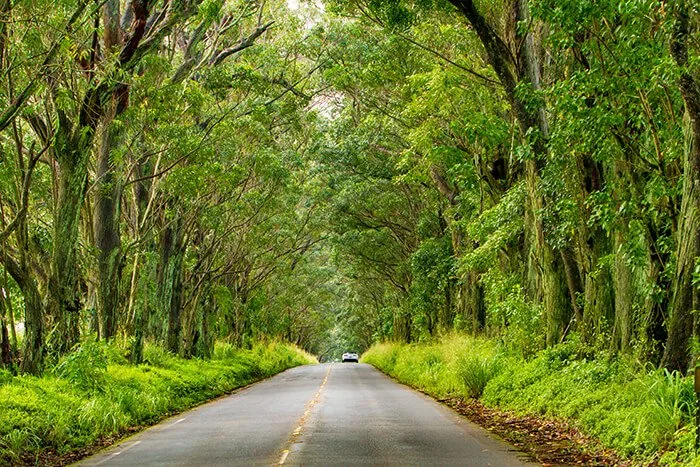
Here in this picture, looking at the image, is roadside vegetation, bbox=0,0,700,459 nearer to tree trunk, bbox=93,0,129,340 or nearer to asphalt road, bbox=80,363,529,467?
tree trunk, bbox=93,0,129,340

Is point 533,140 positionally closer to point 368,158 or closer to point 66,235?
point 66,235

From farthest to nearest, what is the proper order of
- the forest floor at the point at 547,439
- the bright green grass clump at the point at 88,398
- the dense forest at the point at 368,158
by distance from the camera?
the dense forest at the point at 368,158 → the bright green grass clump at the point at 88,398 → the forest floor at the point at 547,439

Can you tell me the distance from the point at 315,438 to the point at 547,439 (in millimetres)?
3573

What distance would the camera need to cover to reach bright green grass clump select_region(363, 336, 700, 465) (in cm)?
843

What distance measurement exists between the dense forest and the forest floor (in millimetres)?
1722

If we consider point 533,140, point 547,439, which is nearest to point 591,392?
point 547,439

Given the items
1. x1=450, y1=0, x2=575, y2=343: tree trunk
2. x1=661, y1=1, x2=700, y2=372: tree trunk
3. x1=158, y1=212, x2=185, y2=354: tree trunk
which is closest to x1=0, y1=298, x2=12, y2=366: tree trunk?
x1=450, y1=0, x2=575, y2=343: tree trunk

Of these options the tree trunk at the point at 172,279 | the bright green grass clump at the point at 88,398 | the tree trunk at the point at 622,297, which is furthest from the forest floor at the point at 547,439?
the tree trunk at the point at 172,279

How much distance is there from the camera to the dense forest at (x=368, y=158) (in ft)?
36.8

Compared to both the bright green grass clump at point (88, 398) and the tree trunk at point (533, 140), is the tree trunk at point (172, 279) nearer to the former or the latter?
the bright green grass clump at point (88, 398)

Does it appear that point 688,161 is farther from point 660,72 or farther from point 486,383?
point 486,383

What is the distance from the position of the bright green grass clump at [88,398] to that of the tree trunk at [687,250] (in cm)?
893

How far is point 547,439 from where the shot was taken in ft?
36.7

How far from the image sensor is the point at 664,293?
11.5 metres
